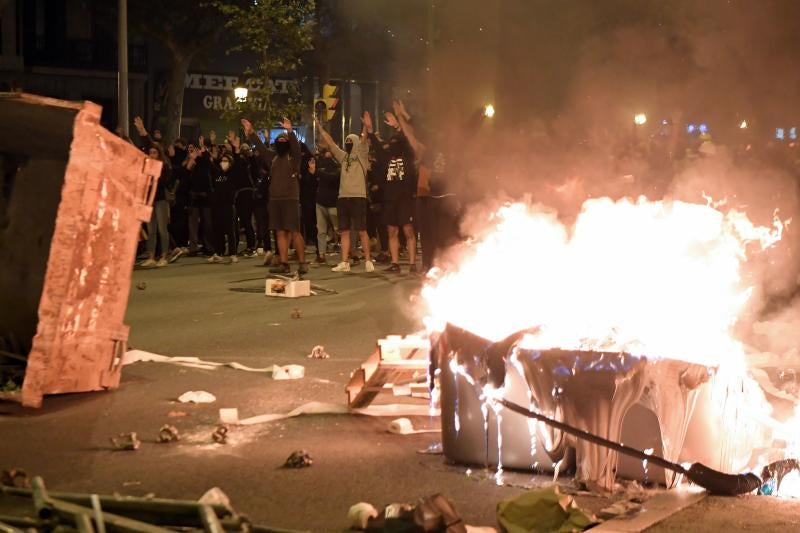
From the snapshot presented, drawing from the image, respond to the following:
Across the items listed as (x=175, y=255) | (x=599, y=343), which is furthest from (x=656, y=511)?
(x=175, y=255)

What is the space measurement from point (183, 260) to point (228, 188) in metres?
1.38

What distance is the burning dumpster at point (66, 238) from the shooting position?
6832 mm

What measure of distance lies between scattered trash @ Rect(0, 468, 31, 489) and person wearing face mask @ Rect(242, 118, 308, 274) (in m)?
9.67

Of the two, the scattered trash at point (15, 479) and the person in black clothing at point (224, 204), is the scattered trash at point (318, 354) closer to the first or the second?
the scattered trash at point (15, 479)

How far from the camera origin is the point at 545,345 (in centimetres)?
527

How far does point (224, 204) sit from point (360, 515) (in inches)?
554

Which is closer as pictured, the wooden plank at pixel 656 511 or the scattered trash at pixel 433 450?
the wooden plank at pixel 656 511

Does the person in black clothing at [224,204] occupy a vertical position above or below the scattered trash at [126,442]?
above

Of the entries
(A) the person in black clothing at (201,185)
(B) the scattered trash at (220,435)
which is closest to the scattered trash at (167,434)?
(B) the scattered trash at (220,435)

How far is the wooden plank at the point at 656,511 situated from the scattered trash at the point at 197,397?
10.6 ft

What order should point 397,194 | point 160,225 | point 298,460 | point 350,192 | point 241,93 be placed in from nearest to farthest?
point 298,460
point 397,194
point 350,192
point 160,225
point 241,93

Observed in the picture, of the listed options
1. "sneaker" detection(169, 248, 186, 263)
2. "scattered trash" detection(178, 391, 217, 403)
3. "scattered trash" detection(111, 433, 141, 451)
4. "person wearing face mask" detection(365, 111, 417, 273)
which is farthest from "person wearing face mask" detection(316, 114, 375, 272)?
"scattered trash" detection(111, 433, 141, 451)

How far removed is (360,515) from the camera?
4609 mm

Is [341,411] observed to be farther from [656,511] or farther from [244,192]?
[244,192]
